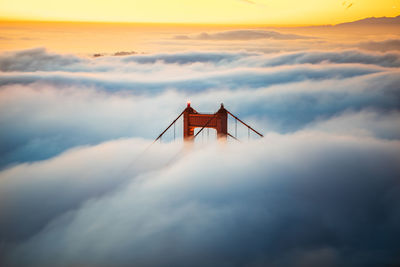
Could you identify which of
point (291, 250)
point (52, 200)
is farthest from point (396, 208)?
point (52, 200)

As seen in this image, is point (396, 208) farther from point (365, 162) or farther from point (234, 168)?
point (234, 168)

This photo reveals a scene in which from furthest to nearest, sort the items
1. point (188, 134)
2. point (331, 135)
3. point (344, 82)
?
point (344, 82)
point (331, 135)
point (188, 134)

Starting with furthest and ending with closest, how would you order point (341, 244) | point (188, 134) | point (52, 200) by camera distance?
point (52, 200), point (341, 244), point (188, 134)

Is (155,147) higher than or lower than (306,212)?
higher

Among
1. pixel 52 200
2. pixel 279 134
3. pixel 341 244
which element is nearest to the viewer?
pixel 341 244

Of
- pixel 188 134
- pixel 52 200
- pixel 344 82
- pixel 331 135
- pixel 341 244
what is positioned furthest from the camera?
pixel 344 82

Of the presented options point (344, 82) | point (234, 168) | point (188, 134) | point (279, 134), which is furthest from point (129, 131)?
point (188, 134)

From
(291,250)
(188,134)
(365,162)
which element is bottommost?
(291,250)

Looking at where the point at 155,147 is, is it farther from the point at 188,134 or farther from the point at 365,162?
the point at 188,134

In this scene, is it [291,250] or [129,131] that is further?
[129,131]
